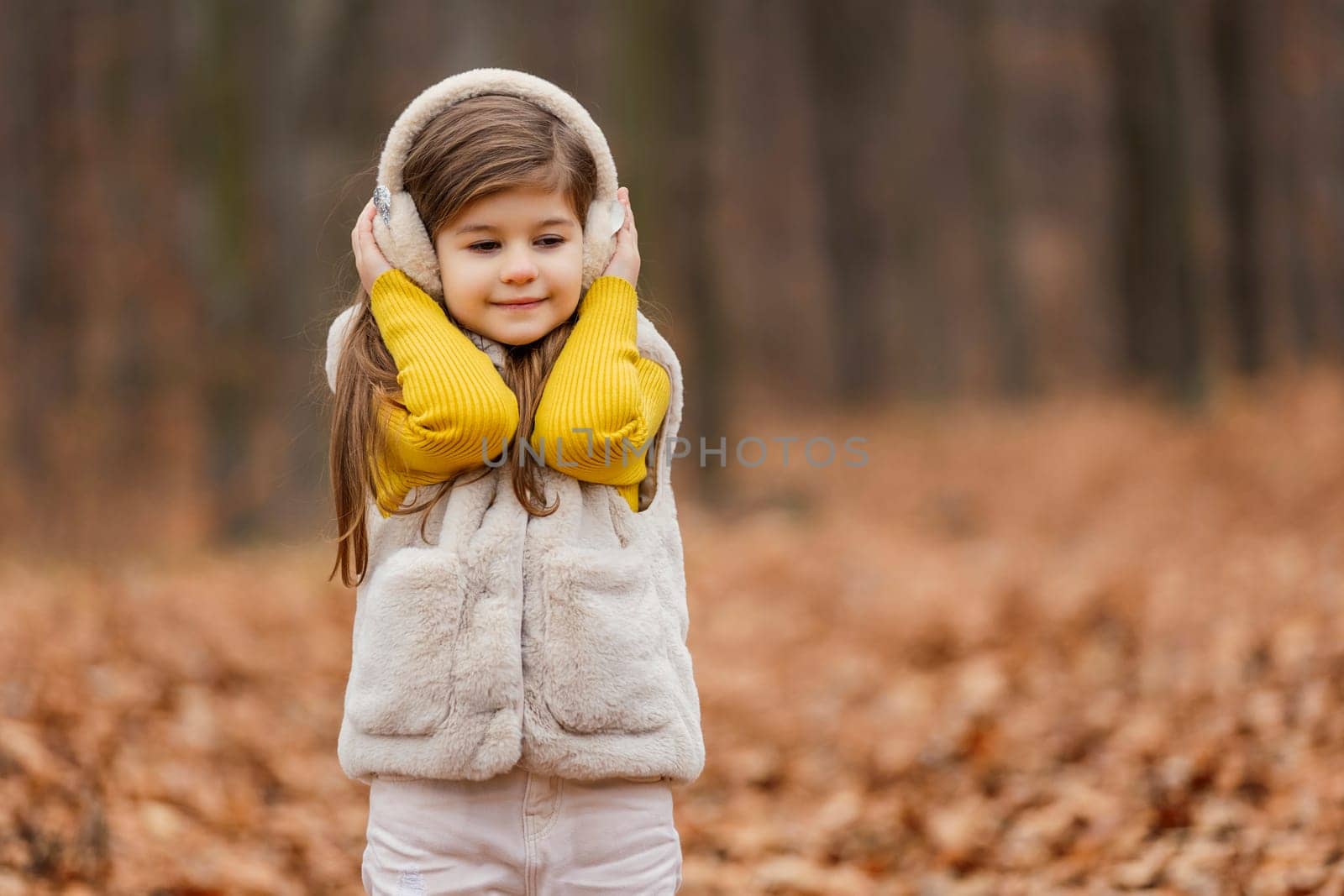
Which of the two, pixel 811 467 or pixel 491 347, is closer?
pixel 491 347

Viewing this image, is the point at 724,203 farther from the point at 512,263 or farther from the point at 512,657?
the point at 512,657

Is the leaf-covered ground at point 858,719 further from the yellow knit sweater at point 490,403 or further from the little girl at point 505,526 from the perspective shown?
the yellow knit sweater at point 490,403

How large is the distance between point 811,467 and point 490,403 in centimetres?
1179

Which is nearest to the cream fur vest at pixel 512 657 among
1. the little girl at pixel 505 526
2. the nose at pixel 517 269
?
the little girl at pixel 505 526

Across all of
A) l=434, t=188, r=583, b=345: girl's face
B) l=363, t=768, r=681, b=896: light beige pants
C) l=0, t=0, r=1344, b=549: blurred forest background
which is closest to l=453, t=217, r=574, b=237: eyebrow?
l=434, t=188, r=583, b=345: girl's face

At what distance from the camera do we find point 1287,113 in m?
18.1

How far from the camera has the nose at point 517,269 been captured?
7.97 ft

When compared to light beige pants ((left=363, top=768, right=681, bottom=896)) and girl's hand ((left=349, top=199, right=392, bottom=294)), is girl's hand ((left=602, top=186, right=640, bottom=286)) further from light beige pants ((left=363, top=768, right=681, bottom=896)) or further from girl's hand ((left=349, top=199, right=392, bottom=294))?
light beige pants ((left=363, top=768, right=681, bottom=896))

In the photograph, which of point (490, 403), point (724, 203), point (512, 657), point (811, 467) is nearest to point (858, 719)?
point (512, 657)

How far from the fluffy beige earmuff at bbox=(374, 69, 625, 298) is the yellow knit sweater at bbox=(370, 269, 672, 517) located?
0.17 feet

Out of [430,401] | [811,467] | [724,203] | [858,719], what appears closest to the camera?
[430,401]

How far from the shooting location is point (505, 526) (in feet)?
7.89

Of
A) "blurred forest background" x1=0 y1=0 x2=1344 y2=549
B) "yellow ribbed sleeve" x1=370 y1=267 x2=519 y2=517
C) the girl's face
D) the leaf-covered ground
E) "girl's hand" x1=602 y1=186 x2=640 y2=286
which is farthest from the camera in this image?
"blurred forest background" x1=0 y1=0 x2=1344 y2=549

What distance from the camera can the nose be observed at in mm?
2430
